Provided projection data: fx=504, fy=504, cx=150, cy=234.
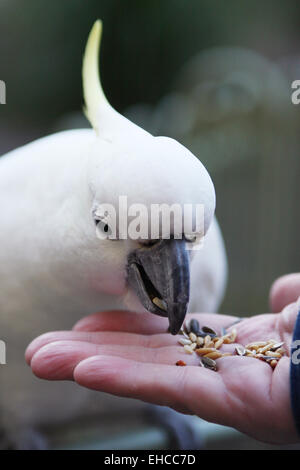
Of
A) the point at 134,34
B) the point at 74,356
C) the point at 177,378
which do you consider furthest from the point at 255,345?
the point at 134,34

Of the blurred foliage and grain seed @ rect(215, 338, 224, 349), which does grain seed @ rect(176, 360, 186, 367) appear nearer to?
grain seed @ rect(215, 338, 224, 349)

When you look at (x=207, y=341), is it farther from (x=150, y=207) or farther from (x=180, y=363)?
(x=150, y=207)

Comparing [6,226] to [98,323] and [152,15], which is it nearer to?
[98,323]

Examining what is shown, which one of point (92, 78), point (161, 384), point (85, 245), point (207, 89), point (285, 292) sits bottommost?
point (161, 384)

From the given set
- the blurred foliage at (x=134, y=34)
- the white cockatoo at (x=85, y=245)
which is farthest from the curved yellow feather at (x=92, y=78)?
the blurred foliage at (x=134, y=34)

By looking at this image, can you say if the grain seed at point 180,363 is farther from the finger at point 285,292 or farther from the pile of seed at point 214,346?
the finger at point 285,292

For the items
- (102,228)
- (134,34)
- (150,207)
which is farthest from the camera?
(134,34)

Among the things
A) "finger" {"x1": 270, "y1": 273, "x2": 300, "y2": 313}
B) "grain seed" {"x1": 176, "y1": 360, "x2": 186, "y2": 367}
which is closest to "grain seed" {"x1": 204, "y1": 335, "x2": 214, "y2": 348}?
"grain seed" {"x1": 176, "y1": 360, "x2": 186, "y2": 367}

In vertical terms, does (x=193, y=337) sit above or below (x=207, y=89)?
below
